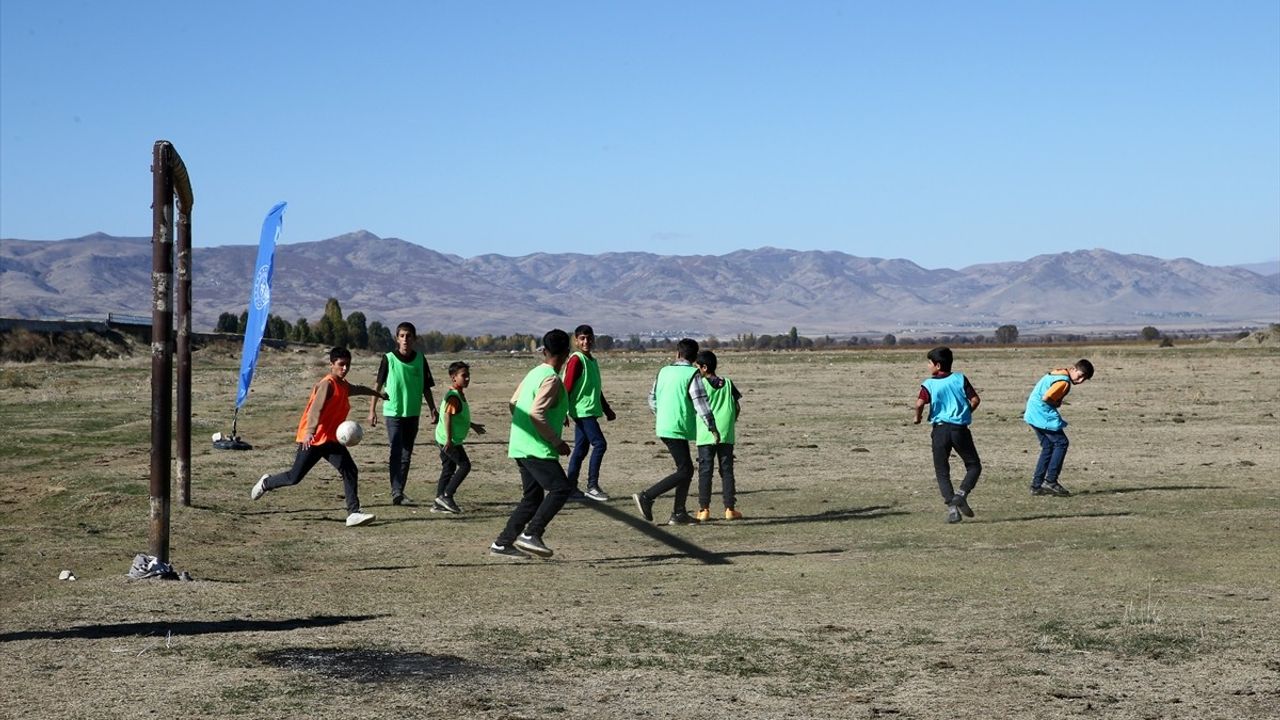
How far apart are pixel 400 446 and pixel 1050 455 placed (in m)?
7.22

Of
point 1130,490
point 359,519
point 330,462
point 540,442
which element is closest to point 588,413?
point 359,519

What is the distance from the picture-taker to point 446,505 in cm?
1747

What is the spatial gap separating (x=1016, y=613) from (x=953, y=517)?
5741mm

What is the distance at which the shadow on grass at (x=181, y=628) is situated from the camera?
966 cm

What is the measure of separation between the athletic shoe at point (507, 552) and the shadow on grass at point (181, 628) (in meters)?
3.27

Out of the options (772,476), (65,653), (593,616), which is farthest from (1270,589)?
(772,476)

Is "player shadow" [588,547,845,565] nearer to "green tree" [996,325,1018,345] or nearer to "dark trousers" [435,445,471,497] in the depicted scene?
"dark trousers" [435,445,471,497]

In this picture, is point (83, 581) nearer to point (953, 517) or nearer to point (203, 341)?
point (953, 517)

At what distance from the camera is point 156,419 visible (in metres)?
12.3

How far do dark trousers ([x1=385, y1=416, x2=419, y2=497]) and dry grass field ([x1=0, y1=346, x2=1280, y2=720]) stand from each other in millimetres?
631

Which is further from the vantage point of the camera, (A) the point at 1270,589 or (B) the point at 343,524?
(B) the point at 343,524

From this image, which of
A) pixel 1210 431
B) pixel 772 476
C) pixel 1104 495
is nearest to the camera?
pixel 1104 495

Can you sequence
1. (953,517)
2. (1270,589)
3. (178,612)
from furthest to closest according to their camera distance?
(953,517) < (1270,589) < (178,612)

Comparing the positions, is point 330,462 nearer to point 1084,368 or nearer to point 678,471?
point 678,471
